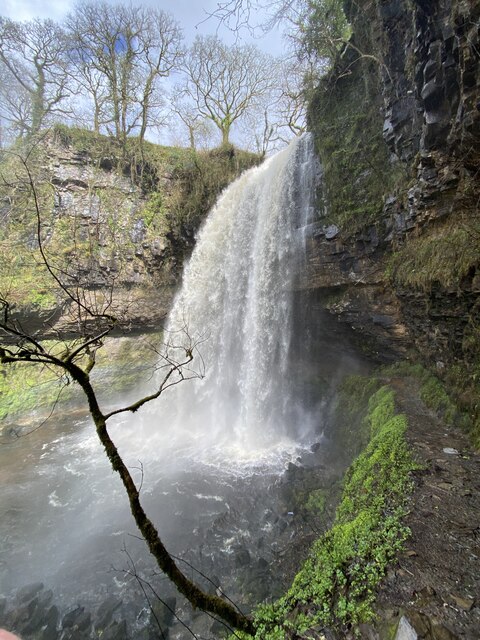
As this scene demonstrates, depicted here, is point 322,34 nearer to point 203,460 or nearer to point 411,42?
point 411,42

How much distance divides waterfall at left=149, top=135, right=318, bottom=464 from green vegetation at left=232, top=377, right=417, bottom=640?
4.87 meters

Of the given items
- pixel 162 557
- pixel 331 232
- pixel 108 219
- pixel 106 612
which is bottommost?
pixel 106 612

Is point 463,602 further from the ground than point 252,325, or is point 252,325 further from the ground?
point 252,325

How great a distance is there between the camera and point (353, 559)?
2.98m

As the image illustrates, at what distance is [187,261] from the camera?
559 inches

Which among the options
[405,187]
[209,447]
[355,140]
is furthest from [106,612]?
[355,140]

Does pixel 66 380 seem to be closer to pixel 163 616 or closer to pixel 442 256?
pixel 163 616

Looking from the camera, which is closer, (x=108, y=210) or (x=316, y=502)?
(x=316, y=502)

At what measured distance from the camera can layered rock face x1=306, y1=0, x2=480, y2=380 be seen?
17.2 feet

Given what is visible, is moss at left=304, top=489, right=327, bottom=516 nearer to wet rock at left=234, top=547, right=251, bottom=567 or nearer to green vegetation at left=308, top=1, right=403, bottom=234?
wet rock at left=234, top=547, right=251, bottom=567

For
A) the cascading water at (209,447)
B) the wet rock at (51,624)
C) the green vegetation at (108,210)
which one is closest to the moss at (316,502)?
the cascading water at (209,447)

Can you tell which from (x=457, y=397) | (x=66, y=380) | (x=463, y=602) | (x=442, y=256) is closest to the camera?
(x=463, y=602)

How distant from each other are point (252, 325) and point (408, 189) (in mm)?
5863

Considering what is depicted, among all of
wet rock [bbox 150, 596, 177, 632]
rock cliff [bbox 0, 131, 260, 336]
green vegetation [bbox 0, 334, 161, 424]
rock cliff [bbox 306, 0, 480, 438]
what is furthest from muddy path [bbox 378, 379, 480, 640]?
rock cliff [bbox 0, 131, 260, 336]
